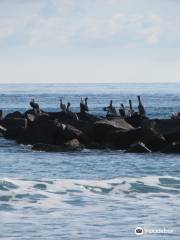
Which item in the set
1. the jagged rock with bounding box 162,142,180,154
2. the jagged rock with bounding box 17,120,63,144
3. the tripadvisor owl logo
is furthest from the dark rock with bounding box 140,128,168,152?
the tripadvisor owl logo

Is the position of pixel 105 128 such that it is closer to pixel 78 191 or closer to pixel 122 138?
pixel 122 138

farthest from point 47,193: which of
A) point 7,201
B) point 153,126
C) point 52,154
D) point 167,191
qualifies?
point 153,126

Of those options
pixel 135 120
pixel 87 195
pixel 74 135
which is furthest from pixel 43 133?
pixel 87 195

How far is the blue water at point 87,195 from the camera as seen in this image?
22391mm

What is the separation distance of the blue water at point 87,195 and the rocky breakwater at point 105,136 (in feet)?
5.15

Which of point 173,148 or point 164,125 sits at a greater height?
point 164,125

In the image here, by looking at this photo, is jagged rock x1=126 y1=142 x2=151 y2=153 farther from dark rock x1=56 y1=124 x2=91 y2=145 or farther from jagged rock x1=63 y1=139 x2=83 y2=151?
dark rock x1=56 y1=124 x2=91 y2=145

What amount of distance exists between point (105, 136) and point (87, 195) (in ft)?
57.1

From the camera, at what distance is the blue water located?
22.4 meters

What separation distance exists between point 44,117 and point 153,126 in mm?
11160

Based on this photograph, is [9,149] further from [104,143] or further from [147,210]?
[147,210]

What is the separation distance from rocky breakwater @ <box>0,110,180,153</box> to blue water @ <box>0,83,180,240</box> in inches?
61.8

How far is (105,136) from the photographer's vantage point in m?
45.3

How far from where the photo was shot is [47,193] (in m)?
28.1
